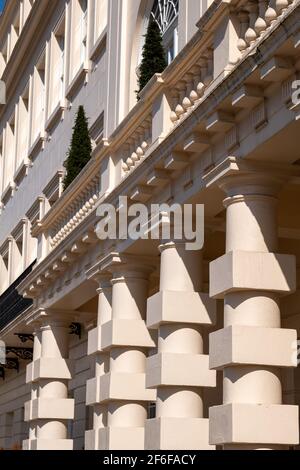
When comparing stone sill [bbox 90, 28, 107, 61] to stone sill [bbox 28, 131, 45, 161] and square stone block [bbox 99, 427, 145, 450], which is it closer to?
stone sill [bbox 28, 131, 45, 161]

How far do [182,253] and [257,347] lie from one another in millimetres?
2612

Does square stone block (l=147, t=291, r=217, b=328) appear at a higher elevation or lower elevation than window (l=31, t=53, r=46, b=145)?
lower

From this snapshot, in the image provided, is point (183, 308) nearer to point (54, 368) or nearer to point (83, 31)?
point (54, 368)

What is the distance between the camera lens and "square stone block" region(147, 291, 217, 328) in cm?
1153

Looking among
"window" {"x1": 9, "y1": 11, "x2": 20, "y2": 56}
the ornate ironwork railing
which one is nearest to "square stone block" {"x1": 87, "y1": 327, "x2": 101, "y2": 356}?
the ornate ironwork railing

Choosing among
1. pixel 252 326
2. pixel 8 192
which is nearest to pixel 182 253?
pixel 252 326

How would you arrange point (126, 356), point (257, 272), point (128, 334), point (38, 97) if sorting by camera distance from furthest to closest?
point (38, 97)
point (126, 356)
point (128, 334)
point (257, 272)

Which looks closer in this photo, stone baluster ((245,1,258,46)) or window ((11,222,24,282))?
stone baluster ((245,1,258,46))

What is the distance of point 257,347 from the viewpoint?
31.2ft

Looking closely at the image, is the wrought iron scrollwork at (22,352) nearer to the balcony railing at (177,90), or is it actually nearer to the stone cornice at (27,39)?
the stone cornice at (27,39)

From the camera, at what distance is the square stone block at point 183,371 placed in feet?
37.4

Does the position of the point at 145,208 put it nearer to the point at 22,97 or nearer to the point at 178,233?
the point at 178,233
